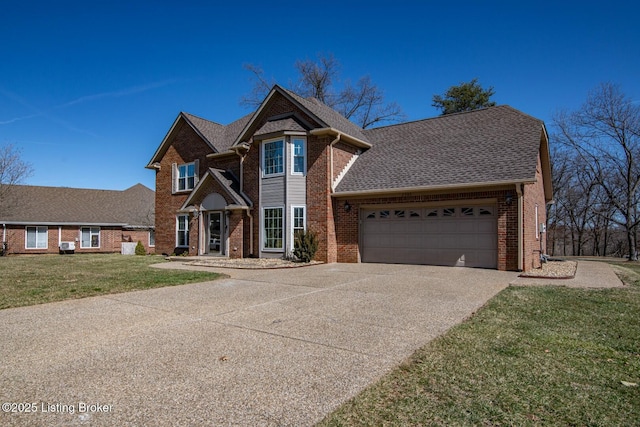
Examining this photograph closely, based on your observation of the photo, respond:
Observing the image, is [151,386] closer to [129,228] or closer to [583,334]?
[583,334]

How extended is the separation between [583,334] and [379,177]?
10.8 m

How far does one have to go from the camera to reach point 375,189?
48.8 ft

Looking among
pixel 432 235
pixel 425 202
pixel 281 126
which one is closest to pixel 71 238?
pixel 281 126

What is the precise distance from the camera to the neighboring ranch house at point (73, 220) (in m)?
27.5

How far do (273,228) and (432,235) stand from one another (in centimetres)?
686

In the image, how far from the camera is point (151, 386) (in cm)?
363

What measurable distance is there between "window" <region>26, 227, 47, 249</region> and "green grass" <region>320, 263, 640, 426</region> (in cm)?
3170

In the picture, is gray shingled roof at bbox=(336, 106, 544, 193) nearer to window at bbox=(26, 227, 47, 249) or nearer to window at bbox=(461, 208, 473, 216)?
window at bbox=(461, 208, 473, 216)

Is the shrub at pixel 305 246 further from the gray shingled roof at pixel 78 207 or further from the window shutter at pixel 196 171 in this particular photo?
the gray shingled roof at pixel 78 207

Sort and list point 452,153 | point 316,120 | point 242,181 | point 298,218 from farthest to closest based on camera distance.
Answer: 1. point 242,181
2. point 298,218
3. point 316,120
4. point 452,153

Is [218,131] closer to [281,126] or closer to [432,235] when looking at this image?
[281,126]

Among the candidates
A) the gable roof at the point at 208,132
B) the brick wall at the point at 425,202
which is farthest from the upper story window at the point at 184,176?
the brick wall at the point at 425,202

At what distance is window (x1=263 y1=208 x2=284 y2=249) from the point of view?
1692cm

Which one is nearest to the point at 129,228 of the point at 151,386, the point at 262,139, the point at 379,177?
the point at 262,139
